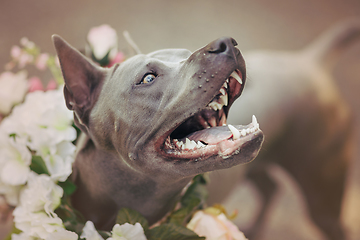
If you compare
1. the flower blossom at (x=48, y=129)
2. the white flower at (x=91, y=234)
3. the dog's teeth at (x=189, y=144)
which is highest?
the dog's teeth at (x=189, y=144)

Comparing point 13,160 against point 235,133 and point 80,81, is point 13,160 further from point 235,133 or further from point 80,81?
point 235,133

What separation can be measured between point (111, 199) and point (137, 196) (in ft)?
0.22

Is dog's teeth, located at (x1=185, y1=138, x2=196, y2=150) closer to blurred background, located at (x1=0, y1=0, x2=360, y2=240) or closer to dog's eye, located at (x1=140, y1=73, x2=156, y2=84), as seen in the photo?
dog's eye, located at (x1=140, y1=73, x2=156, y2=84)

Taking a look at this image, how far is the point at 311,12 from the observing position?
195 cm

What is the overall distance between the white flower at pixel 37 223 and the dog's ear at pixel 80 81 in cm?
21

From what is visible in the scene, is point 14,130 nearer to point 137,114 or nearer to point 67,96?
point 67,96

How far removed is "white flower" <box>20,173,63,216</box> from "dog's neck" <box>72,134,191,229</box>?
8 cm

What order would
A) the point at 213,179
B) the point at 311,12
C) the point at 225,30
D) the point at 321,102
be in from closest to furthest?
the point at 213,179 → the point at 321,102 → the point at 225,30 → the point at 311,12

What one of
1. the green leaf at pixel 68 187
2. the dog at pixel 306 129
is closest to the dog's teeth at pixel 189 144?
the green leaf at pixel 68 187

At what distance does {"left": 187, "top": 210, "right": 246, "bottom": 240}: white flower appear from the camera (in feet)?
2.06

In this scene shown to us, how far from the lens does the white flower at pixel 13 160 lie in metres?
0.67

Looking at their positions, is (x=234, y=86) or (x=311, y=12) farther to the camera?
(x=311, y=12)

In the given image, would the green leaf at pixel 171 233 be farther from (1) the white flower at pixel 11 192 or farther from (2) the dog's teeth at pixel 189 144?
(1) the white flower at pixel 11 192

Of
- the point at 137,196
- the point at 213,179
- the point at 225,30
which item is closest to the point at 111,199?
the point at 137,196
